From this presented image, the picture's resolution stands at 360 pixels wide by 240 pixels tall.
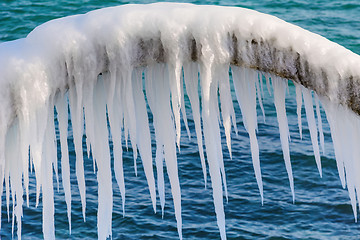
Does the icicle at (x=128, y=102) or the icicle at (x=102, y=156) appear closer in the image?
the icicle at (x=128, y=102)

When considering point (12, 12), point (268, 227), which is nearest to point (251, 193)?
point (268, 227)

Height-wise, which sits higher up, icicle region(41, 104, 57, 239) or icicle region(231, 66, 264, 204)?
icicle region(231, 66, 264, 204)

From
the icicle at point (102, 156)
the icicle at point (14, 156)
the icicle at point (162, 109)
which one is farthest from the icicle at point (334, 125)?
the icicle at point (14, 156)

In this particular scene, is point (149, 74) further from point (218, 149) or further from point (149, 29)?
point (218, 149)

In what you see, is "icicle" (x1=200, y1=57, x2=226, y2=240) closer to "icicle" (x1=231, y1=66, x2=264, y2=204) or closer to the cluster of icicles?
the cluster of icicles

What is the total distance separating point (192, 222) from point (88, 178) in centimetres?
191

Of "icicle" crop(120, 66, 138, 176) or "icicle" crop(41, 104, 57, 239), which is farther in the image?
"icicle" crop(41, 104, 57, 239)

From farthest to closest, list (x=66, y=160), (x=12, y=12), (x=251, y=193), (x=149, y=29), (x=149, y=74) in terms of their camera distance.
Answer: (x=12, y=12), (x=251, y=193), (x=66, y=160), (x=149, y=74), (x=149, y=29)

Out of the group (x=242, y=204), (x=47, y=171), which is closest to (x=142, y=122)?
(x=47, y=171)

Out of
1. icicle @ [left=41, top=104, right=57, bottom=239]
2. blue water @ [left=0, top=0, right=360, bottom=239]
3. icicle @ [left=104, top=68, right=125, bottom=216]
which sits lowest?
blue water @ [left=0, top=0, right=360, bottom=239]

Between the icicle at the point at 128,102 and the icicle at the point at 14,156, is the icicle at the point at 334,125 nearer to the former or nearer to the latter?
the icicle at the point at 128,102

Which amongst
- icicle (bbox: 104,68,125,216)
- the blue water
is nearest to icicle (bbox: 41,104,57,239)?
icicle (bbox: 104,68,125,216)

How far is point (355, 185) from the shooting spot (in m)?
3.54

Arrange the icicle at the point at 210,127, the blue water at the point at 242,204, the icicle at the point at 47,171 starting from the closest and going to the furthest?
1. the icicle at the point at 210,127
2. the icicle at the point at 47,171
3. the blue water at the point at 242,204
